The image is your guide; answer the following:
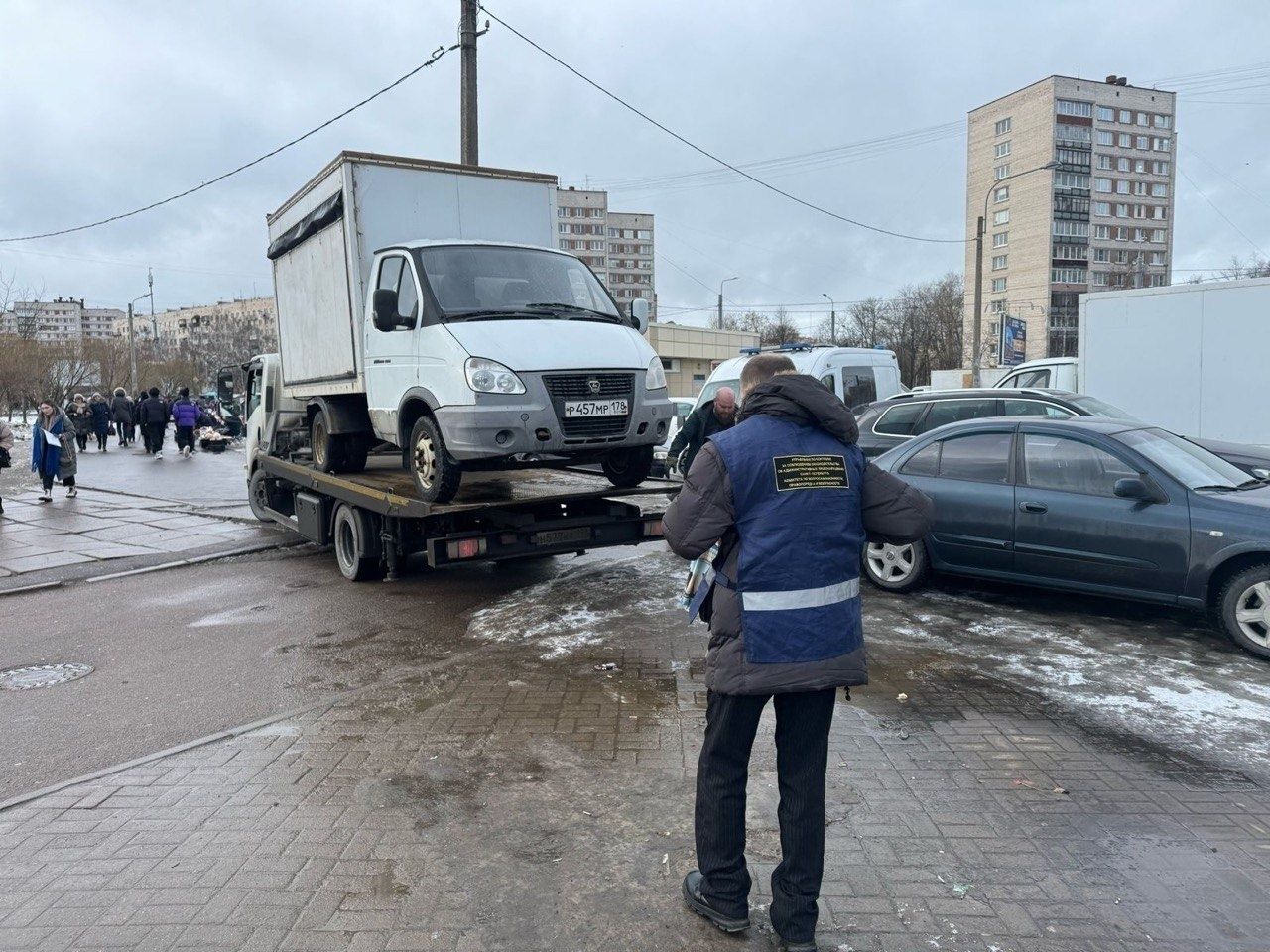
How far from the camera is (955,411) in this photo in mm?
10258

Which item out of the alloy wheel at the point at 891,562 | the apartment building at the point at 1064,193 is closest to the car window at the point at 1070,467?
the alloy wheel at the point at 891,562

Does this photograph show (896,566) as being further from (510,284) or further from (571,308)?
(510,284)

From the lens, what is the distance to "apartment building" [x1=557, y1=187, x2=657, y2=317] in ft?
402

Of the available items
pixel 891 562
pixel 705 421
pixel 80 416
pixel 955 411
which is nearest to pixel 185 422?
pixel 80 416

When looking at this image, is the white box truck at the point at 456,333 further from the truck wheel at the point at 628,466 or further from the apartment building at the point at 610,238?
the apartment building at the point at 610,238

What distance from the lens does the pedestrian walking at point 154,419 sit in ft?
80.7

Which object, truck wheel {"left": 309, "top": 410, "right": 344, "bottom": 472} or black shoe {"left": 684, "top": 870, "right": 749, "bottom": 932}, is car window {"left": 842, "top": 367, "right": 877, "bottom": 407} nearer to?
truck wheel {"left": 309, "top": 410, "right": 344, "bottom": 472}

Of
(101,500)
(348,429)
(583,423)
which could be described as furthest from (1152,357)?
(101,500)

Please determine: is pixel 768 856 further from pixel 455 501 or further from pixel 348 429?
pixel 348 429

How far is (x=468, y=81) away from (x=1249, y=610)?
12.6 m

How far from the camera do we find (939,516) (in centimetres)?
744

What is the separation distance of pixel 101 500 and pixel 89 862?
13.8 meters

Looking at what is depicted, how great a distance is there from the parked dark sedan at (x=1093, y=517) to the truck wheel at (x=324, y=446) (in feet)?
17.2

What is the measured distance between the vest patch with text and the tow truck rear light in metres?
4.78
